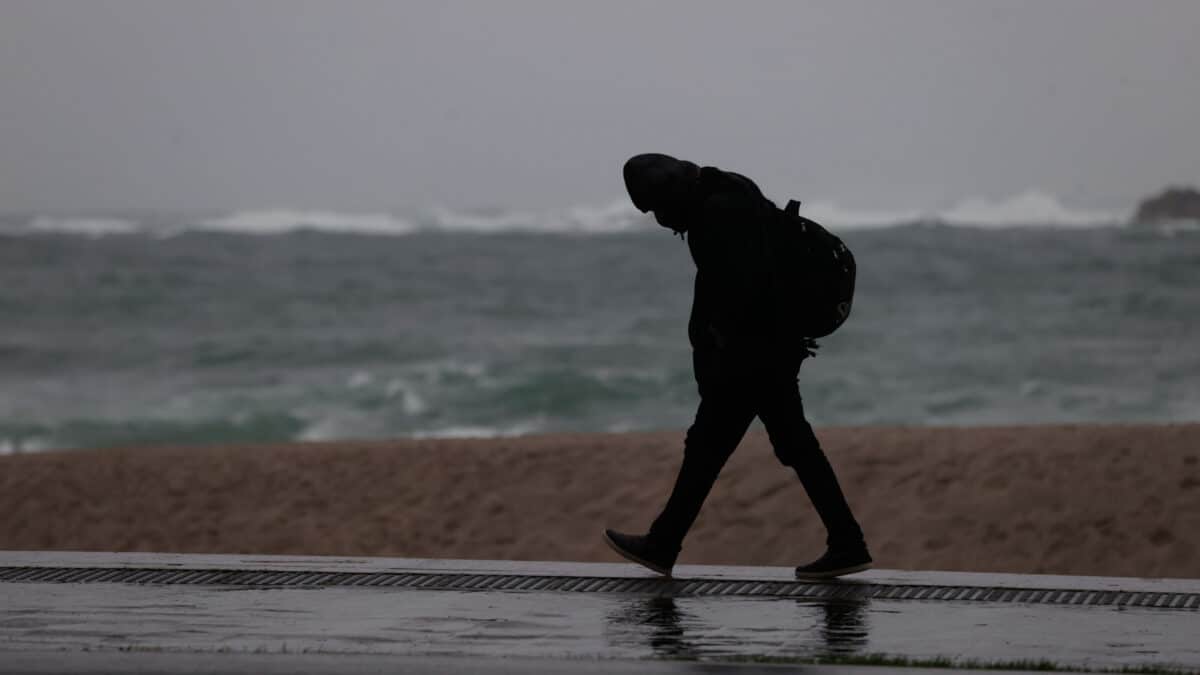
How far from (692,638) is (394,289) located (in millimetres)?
39890

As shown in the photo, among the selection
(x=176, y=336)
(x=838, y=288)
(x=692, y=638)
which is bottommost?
(x=692, y=638)

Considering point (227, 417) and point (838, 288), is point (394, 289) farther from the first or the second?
point (838, 288)

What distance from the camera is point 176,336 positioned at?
37125 millimetres

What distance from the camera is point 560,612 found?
21.6 ft

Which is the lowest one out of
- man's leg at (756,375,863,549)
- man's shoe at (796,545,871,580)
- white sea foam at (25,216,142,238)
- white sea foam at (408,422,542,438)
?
man's shoe at (796,545,871,580)

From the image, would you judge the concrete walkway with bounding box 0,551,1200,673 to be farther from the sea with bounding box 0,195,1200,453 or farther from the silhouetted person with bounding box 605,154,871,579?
the sea with bounding box 0,195,1200,453

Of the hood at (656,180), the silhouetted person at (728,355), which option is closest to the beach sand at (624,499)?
the silhouetted person at (728,355)

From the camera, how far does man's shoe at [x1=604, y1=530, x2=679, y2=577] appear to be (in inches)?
292

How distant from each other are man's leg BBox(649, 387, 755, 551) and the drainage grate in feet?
0.60

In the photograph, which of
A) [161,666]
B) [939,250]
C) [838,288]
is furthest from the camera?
[939,250]

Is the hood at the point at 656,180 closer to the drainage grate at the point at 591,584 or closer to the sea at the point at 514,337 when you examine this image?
the drainage grate at the point at 591,584

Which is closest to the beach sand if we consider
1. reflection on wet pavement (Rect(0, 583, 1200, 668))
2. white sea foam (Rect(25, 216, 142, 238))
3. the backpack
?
the backpack

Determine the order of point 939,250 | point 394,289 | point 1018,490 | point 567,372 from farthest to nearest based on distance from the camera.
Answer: point 939,250 < point 394,289 < point 567,372 < point 1018,490

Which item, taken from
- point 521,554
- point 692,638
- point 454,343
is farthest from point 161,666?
point 454,343
